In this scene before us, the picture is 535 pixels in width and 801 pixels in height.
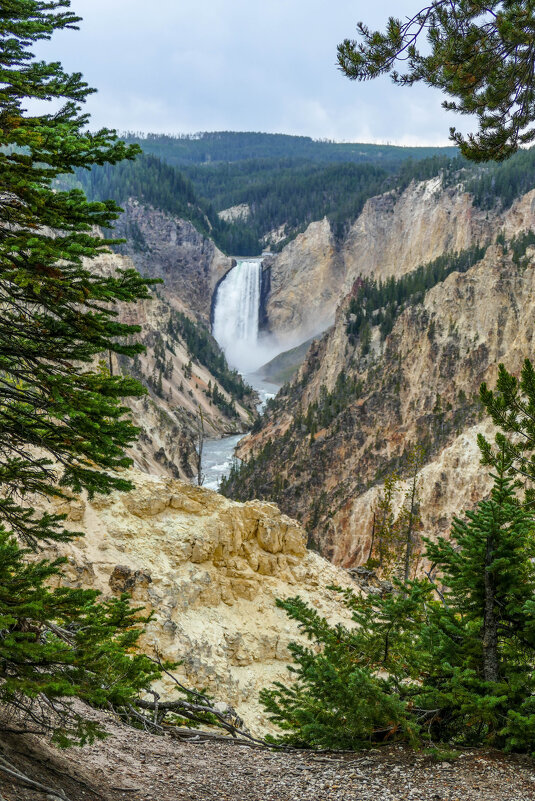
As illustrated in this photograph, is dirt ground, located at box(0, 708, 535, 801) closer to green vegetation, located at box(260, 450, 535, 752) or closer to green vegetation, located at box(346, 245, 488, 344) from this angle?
green vegetation, located at box(260, 450, 535, 752)

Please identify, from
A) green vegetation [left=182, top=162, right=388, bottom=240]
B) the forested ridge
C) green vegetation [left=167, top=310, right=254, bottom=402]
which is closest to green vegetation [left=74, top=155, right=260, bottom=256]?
the forested ridge

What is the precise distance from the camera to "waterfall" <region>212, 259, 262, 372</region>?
433 ft

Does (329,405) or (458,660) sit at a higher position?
(458,660)

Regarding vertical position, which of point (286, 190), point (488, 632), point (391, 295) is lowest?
point (488, 632)

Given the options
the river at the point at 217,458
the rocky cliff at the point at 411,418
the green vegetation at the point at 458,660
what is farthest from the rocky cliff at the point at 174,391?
the green vegetation at the point at 458,660

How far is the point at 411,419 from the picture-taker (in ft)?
183

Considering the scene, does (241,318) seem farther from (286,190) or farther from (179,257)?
(286,190)

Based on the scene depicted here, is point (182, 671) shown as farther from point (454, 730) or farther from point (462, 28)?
point (462, 28)

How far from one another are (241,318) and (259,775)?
13040cm

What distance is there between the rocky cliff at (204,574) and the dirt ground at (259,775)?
7437 mm

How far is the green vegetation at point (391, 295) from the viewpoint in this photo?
74.6 meters

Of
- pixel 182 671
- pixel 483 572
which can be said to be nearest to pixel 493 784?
pixel 483 572

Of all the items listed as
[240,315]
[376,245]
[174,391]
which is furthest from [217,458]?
[240,315]

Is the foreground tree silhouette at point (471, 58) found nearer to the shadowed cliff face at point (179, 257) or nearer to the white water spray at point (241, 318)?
the white water spray at point (241, 318)
